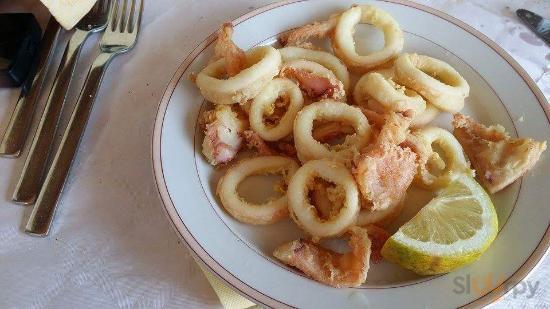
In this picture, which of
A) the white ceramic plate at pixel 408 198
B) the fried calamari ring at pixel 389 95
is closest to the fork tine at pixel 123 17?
the white ceramic plate at pixel 408 198

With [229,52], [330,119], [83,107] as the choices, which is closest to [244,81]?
[229,52]

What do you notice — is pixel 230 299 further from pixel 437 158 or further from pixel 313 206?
pixel 437 158

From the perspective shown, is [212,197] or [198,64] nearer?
[212,197]

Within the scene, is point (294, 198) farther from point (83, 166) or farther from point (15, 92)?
point (15, 92)

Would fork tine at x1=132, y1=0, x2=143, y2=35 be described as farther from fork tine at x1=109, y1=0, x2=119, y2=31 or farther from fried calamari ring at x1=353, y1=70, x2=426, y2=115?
fried calamari ring at x1=353, y1=70, x2=426, y2=115

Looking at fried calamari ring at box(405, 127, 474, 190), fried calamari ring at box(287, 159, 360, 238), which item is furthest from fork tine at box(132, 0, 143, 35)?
fried calamari ring at box(405, 127, 474, 190)

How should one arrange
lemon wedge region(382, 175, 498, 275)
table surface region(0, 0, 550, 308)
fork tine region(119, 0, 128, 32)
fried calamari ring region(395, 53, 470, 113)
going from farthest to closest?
fork tine region(119, 0, 128, 32), fried calamari ring region(395, 53, 470, 113), table surface region(0, 0, 550, 308), lemon wedge region(382, 175, 498, 275)

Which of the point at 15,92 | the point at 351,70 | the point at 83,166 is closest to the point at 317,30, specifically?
the point at 351,70
